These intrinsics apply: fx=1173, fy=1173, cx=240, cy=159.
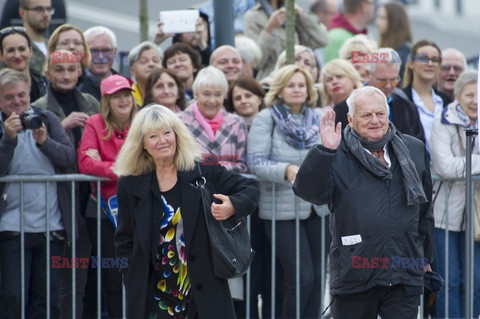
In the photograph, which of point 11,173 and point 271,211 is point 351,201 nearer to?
point 271,211

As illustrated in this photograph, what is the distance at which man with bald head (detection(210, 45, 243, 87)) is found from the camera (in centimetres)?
1047

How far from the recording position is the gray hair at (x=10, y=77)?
29.0 ft

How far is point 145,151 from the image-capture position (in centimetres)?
771

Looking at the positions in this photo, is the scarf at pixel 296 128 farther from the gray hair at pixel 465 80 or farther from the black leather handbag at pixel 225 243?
the black leather handbag at pixel 225 243

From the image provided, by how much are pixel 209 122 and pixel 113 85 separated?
32.5 inches

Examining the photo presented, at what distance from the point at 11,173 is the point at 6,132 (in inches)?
15.8

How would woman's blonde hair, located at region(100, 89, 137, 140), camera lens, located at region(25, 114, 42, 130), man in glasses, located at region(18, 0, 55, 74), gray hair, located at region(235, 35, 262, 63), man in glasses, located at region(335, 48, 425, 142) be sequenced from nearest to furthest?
camera lens, located at region(25, 114, 42, 130), woman's blonde hair, located at region(100, 89, 137, 140), man in glasses, located at region(335, 48, 425, 142), man in glasses, located at region(18, 0, 55, 74), gray hair, located at region(235, 35, 262, 63)

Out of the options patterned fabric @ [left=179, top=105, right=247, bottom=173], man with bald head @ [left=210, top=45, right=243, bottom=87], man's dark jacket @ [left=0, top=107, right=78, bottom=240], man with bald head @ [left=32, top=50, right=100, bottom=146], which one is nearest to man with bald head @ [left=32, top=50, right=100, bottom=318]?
man with bald head @ [left=32, top=50, right=100, bottom=146]

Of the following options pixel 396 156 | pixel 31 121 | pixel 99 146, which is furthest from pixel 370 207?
pixel 31 121

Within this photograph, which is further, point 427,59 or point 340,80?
point 427,59

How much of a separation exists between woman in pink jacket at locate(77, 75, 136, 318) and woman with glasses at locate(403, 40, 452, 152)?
8.55ft

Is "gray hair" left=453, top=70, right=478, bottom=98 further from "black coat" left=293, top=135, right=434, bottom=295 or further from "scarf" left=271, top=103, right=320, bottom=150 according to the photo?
"black coat" left=293, top=135, right=434, bottom=295

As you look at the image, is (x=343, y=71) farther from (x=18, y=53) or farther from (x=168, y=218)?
(x=168, y=218)

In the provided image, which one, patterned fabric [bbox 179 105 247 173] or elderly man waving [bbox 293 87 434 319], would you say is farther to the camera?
patterned fabric [bbox 179 105 247 173]
